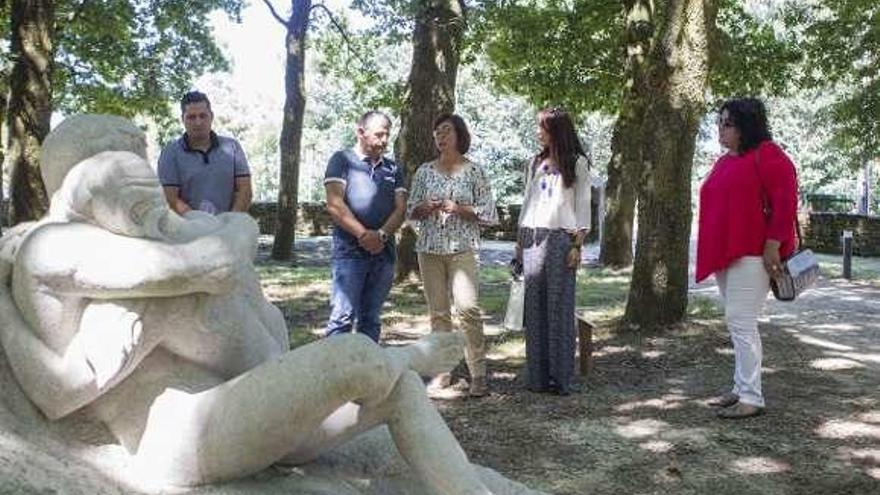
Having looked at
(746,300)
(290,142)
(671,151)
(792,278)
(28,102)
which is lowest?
(746,300)

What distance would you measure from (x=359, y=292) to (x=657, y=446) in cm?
212

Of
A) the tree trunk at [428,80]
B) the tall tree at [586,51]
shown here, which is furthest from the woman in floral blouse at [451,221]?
the tall tree at [586,51]

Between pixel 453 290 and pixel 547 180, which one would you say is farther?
pixel 547 180

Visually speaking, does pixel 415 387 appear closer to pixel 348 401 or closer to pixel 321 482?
pixel 348 401

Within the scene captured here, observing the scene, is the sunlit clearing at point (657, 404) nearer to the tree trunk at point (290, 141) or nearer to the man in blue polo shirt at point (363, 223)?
the man in blue polo shirt at point (363, 223)

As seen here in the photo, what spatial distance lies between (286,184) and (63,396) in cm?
1583

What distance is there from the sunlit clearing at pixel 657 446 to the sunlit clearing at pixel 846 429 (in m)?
1.04

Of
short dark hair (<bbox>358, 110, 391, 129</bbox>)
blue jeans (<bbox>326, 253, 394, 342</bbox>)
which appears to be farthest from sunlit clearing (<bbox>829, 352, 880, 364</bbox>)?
short dark hair (<bbox>358, 110, 391, 129</bbox>)

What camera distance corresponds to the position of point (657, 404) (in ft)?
22.0

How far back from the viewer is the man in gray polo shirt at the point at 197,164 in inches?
228

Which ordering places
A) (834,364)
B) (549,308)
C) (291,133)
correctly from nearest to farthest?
(549,308)
(834,364)
(291,133)

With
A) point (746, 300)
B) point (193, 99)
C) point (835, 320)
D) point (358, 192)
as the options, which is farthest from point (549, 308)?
point (835, 320)

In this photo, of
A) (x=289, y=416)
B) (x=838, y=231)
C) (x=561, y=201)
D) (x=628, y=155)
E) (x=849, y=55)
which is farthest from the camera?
(x=838, y=231)

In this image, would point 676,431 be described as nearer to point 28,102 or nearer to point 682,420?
point 682,420
